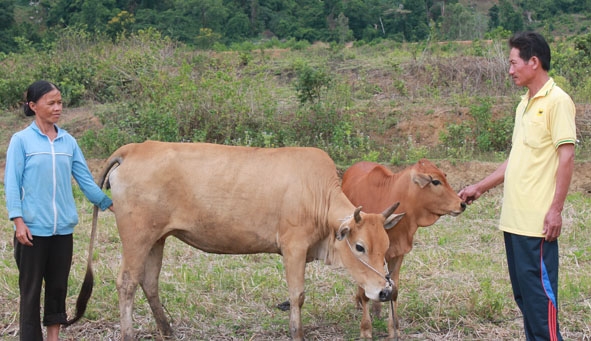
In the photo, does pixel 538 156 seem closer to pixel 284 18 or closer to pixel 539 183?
pixel 539 183

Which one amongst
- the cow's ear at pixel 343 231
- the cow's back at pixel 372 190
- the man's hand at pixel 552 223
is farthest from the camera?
the cow's back at pixel 372 190

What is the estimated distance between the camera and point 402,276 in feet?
21.8

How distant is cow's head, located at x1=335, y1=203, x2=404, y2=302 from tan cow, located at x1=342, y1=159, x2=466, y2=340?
52cm

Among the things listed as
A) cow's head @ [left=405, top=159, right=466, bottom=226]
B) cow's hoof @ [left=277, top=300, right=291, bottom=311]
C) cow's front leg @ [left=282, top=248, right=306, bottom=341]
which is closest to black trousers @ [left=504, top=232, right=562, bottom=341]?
cow's head @ [left=405, top=159, right=466, bottom=226]

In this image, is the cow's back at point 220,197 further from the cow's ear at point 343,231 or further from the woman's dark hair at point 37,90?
the woman's dark hair at point 37,90

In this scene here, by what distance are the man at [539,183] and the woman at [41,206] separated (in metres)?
2.77

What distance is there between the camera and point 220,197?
5.21m

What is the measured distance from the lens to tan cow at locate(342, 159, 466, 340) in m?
5.46

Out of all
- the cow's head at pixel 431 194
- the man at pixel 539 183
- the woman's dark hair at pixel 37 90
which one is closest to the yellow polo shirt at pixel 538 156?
the man at pixel 539 183

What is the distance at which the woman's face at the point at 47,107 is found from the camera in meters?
4.64

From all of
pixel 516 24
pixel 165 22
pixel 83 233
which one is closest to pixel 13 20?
pixel 165 22

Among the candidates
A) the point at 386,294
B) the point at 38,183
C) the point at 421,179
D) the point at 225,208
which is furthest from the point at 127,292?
the point at 421,179

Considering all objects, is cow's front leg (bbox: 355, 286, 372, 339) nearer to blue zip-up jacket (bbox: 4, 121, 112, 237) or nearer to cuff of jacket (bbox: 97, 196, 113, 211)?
cuff of jacket (bbox: 97, 196, 113, 211)

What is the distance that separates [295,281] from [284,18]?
29495 mm
